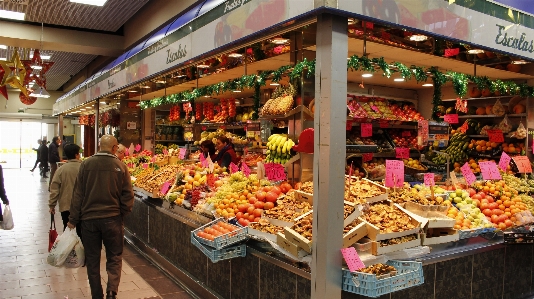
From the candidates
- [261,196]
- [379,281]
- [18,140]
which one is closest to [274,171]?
[261,196]

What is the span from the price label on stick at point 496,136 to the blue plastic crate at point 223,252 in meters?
6.30

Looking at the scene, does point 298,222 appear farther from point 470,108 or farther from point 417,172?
point 470,108

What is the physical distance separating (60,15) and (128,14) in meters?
1.69

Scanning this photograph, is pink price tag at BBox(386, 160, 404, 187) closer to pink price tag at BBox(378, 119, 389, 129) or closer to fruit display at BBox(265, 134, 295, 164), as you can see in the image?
fruit display at BBox(265, 134, 295, 164)

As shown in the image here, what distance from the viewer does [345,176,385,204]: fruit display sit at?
12.7 feet

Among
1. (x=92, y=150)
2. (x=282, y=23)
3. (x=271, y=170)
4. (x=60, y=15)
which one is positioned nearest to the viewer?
(x=282, y=23)

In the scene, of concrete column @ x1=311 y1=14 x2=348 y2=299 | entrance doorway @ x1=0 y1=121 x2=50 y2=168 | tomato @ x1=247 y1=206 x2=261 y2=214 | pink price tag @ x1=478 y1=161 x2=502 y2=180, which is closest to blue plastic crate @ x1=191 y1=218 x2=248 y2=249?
tomato @ x1=247 y1=206 x2=261 y2=214

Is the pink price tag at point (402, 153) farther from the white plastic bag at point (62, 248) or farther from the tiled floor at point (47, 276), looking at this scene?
the white plastic bag at point (62, 248)

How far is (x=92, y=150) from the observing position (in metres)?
19.7

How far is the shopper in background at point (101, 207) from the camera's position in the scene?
13.9ft

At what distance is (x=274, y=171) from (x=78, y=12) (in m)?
8.54

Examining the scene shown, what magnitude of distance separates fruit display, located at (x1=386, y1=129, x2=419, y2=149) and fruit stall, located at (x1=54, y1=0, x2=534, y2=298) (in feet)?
2.38

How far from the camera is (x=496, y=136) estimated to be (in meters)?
8.16

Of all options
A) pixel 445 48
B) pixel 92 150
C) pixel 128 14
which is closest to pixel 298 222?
pixel 445 48
